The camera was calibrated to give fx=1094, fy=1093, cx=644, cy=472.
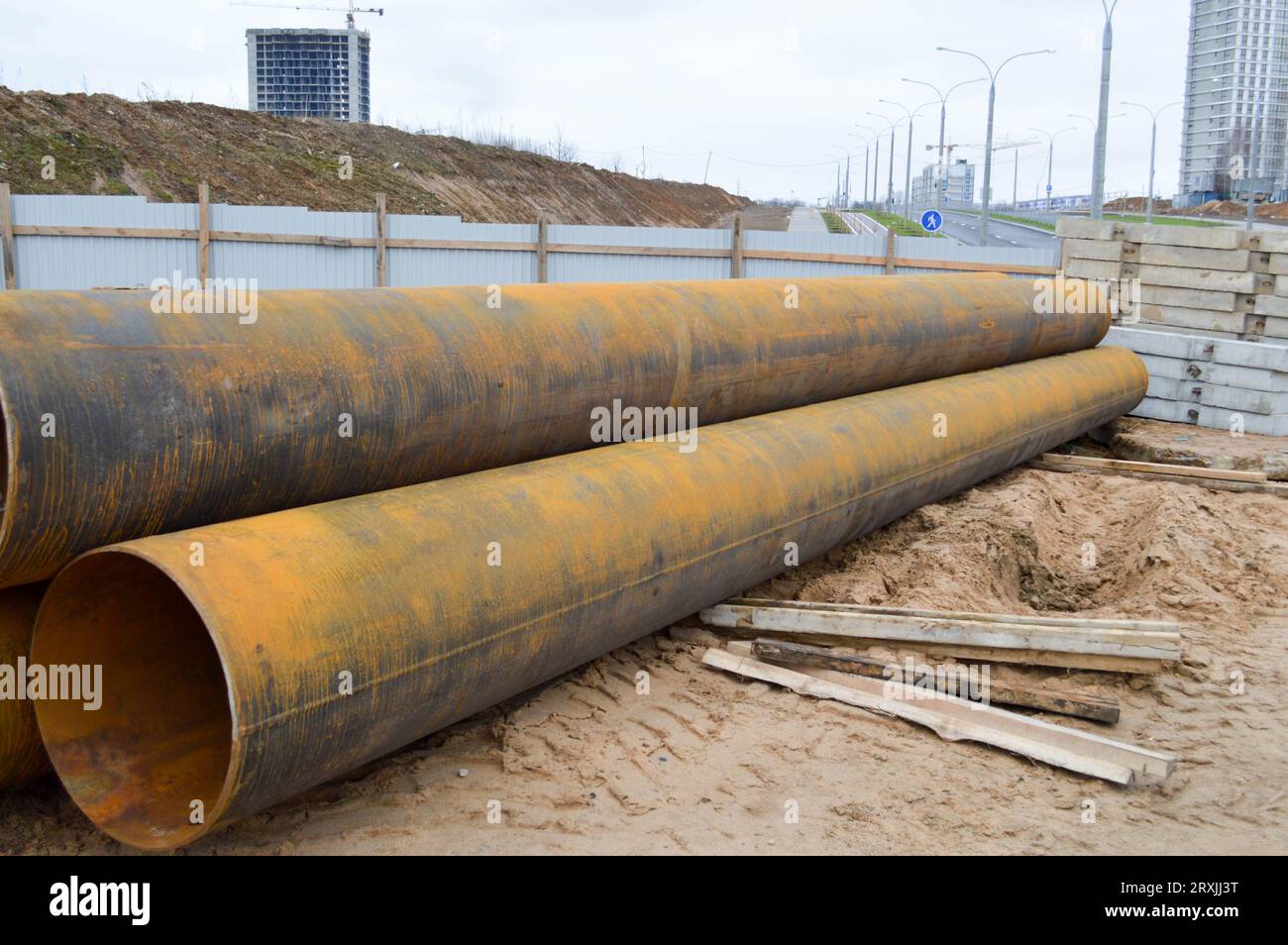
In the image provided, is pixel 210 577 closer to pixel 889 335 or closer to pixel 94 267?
pixel 889 335

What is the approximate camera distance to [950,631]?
5.35 m

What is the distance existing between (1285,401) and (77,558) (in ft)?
33.9

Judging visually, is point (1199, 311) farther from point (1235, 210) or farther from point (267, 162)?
point (1235, 210)

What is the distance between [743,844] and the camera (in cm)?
375

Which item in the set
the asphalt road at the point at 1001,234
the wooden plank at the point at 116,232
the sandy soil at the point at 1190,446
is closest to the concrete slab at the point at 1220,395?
the sandy soil at the point at 1190,446

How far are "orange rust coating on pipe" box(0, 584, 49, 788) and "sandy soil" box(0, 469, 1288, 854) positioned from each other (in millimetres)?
289

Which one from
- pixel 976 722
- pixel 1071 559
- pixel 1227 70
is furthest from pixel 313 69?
pixel 1227 70

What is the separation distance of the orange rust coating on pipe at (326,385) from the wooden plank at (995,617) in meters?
1.16

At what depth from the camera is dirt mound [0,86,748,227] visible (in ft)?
73.3

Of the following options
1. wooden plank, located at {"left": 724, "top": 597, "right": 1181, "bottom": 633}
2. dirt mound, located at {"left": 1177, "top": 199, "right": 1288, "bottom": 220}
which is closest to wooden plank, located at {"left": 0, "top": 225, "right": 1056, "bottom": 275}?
wooden plank, located at {"left": 724, "top": 597, "right": 1181, "bottom": 633}

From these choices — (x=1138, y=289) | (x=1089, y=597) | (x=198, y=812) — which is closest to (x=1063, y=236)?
(x=1138, y=289)

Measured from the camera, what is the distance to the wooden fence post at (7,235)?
42.6ft

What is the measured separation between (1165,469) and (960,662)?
438 centimetres

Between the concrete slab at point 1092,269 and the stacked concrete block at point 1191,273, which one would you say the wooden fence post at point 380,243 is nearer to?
the stacked concrete block at point 1191,273
